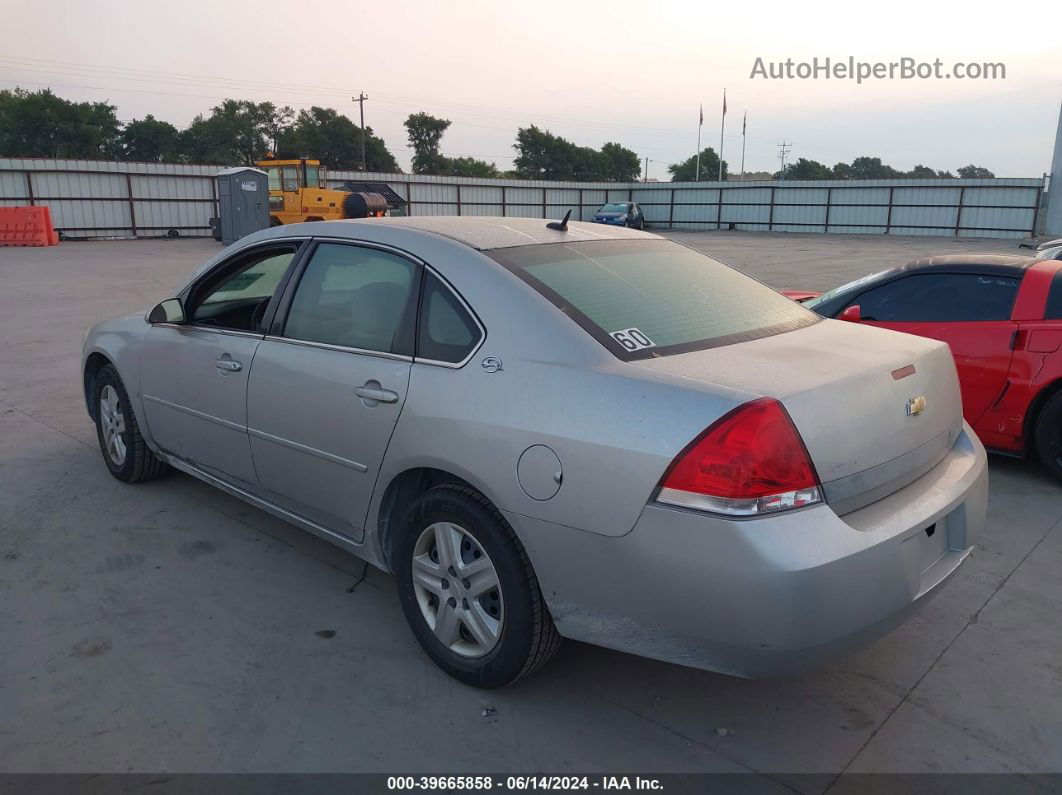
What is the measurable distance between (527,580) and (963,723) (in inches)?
59.6

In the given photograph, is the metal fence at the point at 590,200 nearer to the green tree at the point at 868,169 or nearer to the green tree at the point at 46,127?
the green tree at the point at 46,127

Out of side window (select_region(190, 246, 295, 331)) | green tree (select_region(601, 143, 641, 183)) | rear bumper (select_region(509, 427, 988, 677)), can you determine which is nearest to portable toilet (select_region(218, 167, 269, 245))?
side window (select_region(190, 246, 295, 331))

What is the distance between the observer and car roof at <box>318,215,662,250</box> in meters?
3.11

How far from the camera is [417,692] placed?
2793 mm

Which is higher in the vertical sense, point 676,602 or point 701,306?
point 701,306

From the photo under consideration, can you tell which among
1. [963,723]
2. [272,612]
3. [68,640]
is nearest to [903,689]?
[963,723]

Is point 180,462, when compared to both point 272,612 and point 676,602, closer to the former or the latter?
point 272,612

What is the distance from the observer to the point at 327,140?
6512 centimetres

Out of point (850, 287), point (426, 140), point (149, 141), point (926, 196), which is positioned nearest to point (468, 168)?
point (426, 140)

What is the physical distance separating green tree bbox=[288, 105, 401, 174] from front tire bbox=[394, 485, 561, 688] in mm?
65769

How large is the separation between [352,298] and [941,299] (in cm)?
388

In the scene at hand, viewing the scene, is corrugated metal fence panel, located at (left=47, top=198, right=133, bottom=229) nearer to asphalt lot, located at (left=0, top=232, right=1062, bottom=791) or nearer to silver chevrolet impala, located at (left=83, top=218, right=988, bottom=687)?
asphalt lot, located at (left=0, top=232, right=1062, bottom=791)

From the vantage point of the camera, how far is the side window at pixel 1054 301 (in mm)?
4691

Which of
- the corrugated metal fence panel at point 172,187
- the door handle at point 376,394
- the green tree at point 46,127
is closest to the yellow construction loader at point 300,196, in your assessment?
Result: the corrugated metal fence panel at point 172,187
